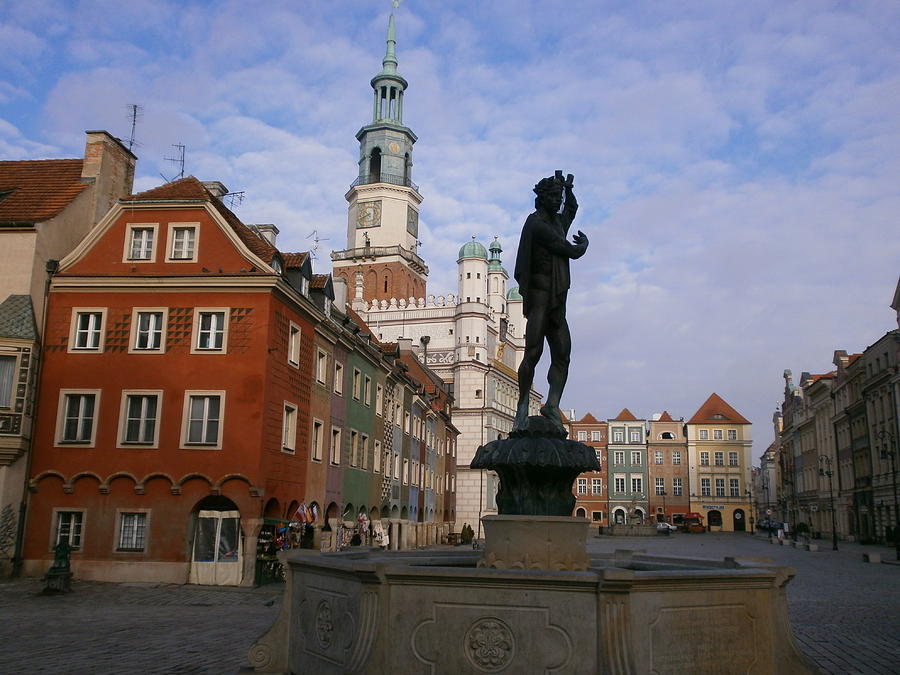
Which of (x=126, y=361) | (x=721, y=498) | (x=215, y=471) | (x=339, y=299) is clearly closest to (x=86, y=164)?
(x=126, y=361)

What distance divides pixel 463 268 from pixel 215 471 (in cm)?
5645

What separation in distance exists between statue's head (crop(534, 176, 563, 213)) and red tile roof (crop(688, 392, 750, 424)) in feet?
359

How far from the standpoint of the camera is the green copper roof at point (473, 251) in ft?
262

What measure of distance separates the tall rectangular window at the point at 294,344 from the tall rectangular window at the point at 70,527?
8084 millimetres

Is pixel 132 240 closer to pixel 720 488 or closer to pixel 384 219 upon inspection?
pixel 384 219

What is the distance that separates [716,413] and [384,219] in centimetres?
5731

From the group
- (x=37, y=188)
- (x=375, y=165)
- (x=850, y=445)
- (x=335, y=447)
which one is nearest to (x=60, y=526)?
(x=335, y=447)

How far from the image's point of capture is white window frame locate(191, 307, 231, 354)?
85.1ft

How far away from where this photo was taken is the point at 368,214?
8925 cm

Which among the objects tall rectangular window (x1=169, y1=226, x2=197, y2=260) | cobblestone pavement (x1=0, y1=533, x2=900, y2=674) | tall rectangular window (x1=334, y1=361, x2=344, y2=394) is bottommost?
cobblestone pavement (x1=0, y1=533, x2=900, y2=674)

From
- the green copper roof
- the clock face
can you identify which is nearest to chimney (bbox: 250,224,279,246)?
the green copper roof

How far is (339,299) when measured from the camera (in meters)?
41.7

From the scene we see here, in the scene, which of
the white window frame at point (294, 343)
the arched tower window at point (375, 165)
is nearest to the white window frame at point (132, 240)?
the white window frame at point (294, 343)

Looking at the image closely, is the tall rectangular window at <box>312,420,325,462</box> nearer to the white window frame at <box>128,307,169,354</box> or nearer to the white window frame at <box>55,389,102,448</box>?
the white window frame at <box>128,307,169,354</box>
